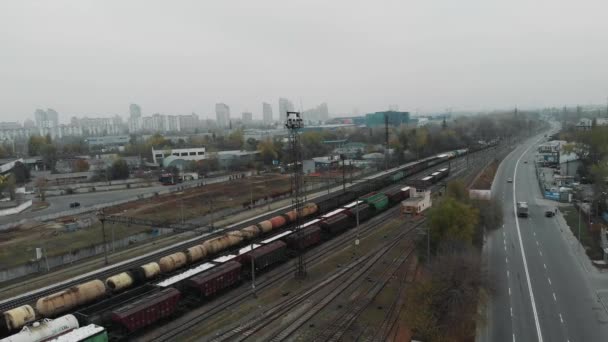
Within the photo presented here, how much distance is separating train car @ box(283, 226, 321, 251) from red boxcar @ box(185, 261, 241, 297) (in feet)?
21.0

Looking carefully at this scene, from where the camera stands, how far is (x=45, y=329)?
1948 centimetres

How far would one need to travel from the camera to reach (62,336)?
18.9 m

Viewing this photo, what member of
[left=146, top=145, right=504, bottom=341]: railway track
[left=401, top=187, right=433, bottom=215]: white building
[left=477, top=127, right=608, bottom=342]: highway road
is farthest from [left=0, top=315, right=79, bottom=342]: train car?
[left=401, top=187, right=433, bottom=215]: white building

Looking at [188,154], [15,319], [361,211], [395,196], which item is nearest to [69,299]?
[15,319]

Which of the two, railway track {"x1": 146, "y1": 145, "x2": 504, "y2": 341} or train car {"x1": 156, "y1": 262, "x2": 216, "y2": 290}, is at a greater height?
train car {"x1": 156, "y1": 262, "x2": 216, "y2": 290}

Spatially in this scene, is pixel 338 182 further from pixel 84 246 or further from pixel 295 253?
pixel 84 246

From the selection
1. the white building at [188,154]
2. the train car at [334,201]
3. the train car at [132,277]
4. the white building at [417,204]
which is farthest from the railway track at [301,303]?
the white building at [188,154]

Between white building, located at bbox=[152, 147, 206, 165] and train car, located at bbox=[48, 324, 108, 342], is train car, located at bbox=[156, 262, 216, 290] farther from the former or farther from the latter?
white building, located at bbox=[152, 147, 206, 165]

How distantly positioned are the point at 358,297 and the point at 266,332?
6.46m

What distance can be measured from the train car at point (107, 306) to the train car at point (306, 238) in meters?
11.6

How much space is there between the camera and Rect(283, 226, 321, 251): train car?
110ft

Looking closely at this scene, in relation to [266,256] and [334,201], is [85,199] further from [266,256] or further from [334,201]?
[266,256]

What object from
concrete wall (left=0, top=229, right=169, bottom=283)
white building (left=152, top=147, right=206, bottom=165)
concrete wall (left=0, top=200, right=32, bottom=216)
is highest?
white building (left=152, top=147, right=206, bottom=165)

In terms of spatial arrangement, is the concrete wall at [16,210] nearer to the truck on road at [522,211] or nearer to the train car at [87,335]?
the train car at [87,335]
